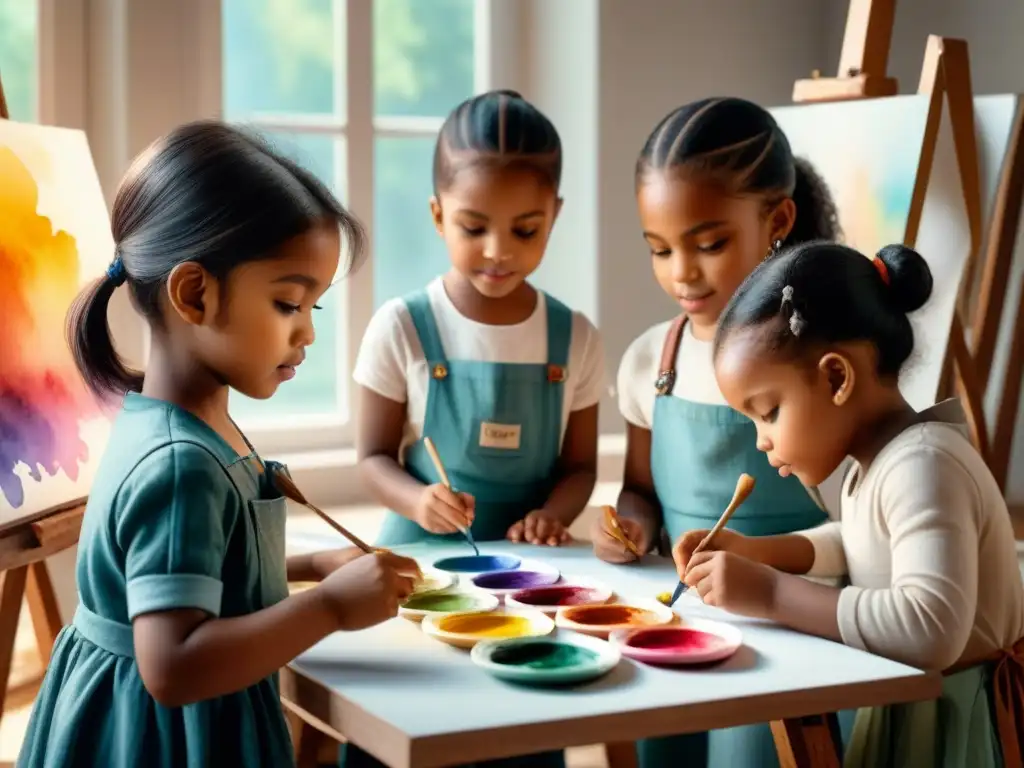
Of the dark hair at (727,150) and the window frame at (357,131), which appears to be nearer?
the dark hair at (727,150)

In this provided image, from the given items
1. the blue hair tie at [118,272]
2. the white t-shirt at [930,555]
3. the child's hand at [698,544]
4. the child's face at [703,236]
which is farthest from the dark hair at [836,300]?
the blue hair tie at [118,272]

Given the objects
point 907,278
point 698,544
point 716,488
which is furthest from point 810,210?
point 698,544

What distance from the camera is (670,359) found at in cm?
197

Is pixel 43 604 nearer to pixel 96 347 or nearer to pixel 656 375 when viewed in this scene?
pixel 96 347

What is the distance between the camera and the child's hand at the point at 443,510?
1.79 metres

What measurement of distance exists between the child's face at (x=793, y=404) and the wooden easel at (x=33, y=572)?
0.96 meters

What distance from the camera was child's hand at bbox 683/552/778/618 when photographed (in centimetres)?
143

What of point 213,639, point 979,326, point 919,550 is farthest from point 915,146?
point 213,639

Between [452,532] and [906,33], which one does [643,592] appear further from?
[906,33]

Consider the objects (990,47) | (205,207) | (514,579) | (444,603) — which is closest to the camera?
(205,207)

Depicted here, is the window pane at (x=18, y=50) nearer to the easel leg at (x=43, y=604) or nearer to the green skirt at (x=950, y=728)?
the easel leg at (x=43, y=604)

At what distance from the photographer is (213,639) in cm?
118

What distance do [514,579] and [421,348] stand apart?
51cm

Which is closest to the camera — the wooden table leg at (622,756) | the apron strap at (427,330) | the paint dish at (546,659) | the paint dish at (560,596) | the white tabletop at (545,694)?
the white tabletop at (545,694)
